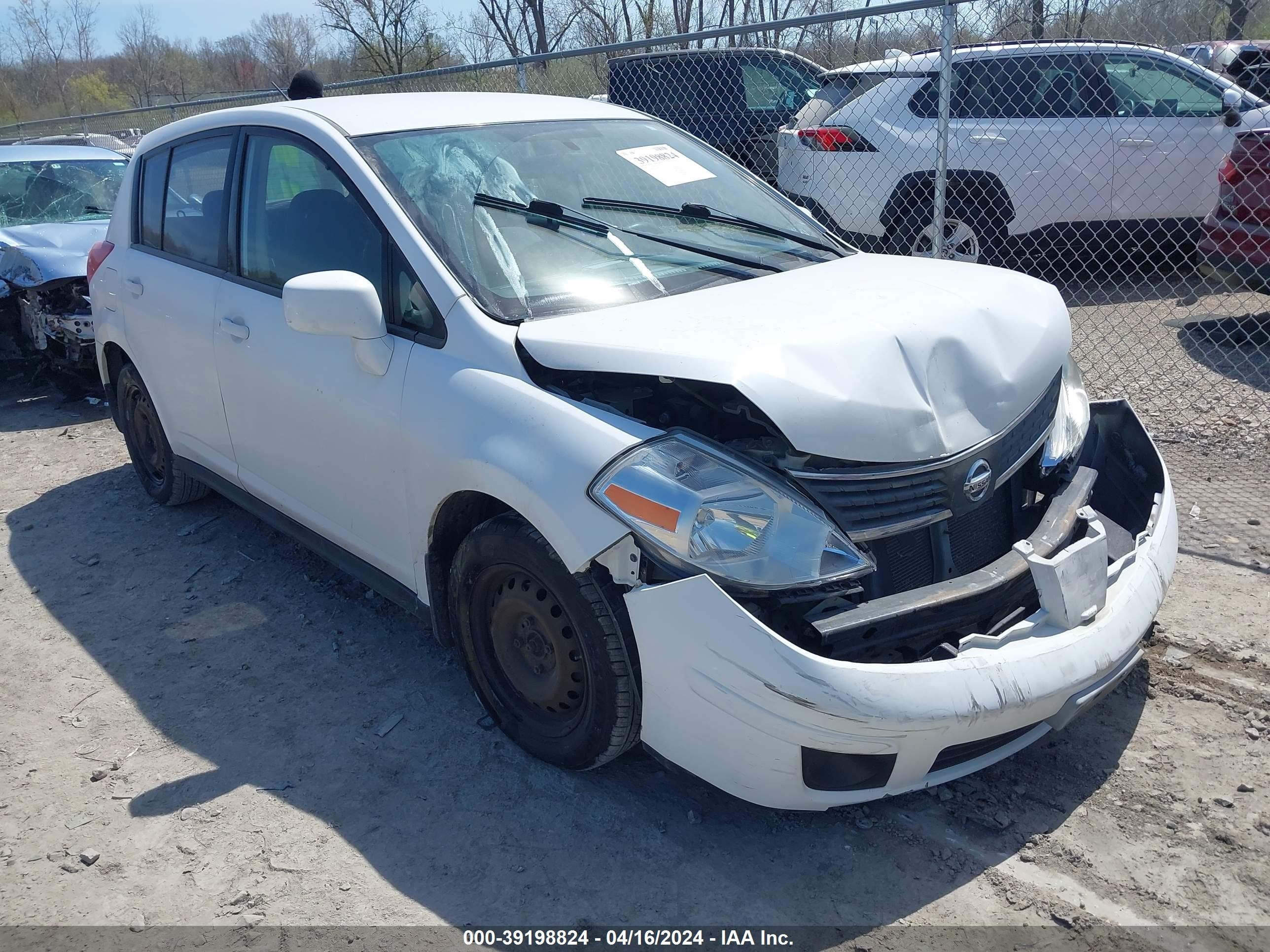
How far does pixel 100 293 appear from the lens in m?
4.94

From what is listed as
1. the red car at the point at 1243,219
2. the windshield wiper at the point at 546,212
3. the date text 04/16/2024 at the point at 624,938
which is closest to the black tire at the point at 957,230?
the red car at the point at 1243,219

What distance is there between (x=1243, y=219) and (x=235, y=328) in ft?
19.7

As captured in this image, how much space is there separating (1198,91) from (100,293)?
25.3 feet

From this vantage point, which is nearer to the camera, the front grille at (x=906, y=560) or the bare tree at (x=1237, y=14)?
the front grille at (x=906, y=560)

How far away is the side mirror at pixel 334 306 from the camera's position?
296 centimetres

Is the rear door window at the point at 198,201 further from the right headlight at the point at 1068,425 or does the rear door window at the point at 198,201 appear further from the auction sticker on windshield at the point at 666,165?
the right headlight at the point at 1068,425

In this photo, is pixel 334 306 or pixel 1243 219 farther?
pixel 1243 219

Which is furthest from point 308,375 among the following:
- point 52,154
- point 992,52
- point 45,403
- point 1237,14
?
point 1237,14

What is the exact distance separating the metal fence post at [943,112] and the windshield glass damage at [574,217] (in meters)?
2.39

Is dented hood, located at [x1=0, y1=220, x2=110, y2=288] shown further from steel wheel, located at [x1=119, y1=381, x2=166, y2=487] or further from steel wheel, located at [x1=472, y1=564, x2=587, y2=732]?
steel wheel, located at [x1=472, y1=564, x2=587, y2=732]

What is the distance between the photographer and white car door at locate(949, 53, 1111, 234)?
25.2 feet

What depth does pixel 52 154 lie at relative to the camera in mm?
8734

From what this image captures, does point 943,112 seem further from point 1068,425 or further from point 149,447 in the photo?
point 149,447

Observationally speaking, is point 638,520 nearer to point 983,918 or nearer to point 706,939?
point 706,939
